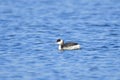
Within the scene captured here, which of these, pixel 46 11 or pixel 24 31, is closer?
pixel 24 31

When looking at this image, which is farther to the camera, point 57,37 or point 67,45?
point 57,37

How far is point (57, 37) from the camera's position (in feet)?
111

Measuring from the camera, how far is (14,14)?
44312mm

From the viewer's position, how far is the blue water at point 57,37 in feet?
82.2

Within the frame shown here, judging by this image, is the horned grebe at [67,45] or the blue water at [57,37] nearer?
the blue water at [57,37]

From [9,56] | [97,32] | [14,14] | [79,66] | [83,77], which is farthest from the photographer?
[14,14]

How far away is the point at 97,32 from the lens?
3544cm

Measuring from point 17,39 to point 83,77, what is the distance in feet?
32.3

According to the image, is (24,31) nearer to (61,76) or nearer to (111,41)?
(111,41)

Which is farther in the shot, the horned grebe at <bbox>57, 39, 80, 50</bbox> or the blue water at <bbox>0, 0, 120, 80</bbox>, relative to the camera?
the horned grebe at <bbox>57, 39, 80, 50</bbox>

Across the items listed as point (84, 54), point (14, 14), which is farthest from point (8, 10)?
point (84, 54)

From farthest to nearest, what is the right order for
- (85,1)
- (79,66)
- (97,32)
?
(85,1) < (97,32) < (79,66)

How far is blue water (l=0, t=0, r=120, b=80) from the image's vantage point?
25062mm

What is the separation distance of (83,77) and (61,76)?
2.75 feet
